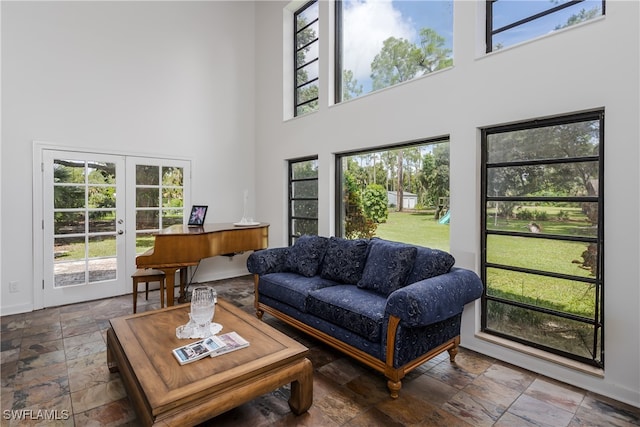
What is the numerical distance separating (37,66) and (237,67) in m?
2.72

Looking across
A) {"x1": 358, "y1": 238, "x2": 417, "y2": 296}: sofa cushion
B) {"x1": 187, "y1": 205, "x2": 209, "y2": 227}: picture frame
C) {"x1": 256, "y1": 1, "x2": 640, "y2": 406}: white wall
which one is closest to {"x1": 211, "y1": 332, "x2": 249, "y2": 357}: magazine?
{"x1": 358, "y1": 238, "x2": 417, "y2": 296}: sofa cushion

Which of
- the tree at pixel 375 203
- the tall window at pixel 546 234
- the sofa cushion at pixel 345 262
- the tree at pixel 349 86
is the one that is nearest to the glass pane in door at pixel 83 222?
the sofa cushion at pixel 345 262

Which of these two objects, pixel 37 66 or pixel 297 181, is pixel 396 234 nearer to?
pixel 297 181

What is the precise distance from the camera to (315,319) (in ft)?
9.08

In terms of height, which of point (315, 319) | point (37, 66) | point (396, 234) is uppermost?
point (37, 66)

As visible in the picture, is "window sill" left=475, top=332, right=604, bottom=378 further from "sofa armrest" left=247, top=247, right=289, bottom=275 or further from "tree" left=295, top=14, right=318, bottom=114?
"tree" left=295, top=14, right=318, bottom=114

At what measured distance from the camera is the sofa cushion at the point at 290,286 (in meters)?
2.93

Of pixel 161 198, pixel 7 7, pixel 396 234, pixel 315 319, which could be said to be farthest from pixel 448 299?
pixel 7 7

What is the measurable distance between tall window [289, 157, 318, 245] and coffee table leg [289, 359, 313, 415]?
279 centimetres

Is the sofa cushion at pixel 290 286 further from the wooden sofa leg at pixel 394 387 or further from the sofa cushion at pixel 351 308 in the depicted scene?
the wooden sofa leg at pixel 394 387

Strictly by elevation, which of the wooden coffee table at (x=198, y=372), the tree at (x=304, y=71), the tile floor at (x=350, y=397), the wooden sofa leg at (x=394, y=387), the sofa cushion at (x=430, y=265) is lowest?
the tile floor at (x=350, y=397)

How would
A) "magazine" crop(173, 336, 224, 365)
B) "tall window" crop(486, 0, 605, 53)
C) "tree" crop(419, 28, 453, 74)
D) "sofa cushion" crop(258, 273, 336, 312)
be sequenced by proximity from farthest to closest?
"tree" crop(419, 28, 453, 74) → "sofa cushion" crop(258, 273, 336, 312) → "tall window" crop(486, 0, 605, 53) → "magazine" crop(173, 336, 224, 365)

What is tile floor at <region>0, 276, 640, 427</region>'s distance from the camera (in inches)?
74.8

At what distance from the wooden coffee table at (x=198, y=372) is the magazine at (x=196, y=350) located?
3cm
